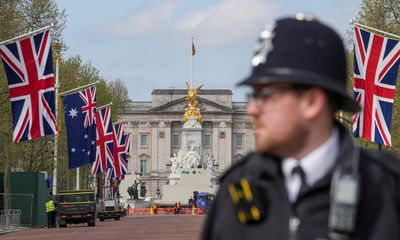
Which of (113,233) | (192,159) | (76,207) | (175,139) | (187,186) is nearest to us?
(113,233)

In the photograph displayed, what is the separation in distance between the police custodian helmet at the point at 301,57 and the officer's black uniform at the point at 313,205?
0.22 m

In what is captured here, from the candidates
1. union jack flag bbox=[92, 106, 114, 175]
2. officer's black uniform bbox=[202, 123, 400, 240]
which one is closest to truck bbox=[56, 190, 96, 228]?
union jack flag bbox=[92, 106, 114, 175]

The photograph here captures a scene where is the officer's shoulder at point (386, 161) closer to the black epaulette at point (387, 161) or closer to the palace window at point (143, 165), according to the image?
the black epaulette at point (387, 161)

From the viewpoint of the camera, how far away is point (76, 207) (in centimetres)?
5728

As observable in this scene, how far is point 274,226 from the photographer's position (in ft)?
11.2

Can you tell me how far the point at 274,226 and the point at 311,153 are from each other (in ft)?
0.83

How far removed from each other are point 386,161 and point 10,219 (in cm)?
5117

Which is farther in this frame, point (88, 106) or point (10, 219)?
point (10, 219)

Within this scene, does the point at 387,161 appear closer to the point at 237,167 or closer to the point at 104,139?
the point at 237,167

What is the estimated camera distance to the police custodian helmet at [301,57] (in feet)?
11.4

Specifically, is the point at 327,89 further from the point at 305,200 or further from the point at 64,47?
the point at 64,47

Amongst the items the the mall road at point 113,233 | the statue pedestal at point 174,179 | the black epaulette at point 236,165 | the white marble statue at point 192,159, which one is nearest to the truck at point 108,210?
the the mall road at point 113,233

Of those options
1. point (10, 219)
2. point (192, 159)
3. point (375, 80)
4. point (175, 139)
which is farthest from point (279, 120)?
point (175, 139)

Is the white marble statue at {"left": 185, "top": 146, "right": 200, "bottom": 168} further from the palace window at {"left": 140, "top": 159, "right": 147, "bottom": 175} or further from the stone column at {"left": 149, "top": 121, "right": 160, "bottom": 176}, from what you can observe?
the palace window at {"left": 140, "top": 159, "right": 147, "bottom": 175}
